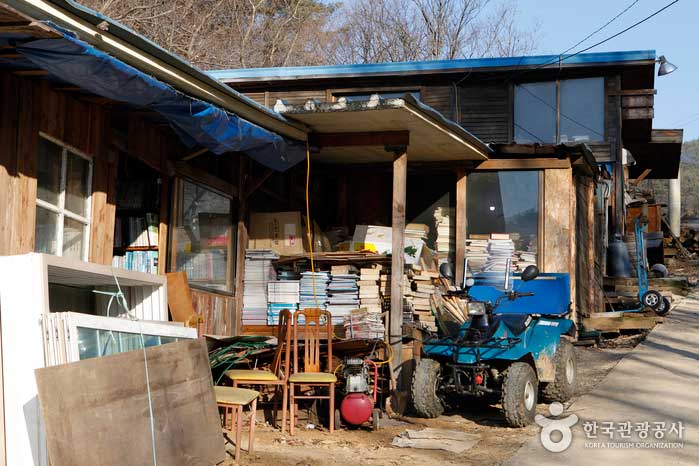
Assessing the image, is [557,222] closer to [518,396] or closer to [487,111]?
[487,111]

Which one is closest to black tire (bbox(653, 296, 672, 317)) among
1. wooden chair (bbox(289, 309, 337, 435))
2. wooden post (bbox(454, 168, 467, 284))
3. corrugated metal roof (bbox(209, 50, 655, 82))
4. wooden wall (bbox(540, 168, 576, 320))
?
wooden wall (bbox(540, 168, 576, 320))

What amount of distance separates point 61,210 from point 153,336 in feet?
4.77

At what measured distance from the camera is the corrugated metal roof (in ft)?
47.8

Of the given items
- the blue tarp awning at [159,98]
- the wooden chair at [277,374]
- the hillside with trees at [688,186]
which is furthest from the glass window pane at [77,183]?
the hillside with trees at [688,186]

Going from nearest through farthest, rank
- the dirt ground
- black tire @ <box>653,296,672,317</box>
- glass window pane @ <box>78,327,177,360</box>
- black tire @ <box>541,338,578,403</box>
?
glass window pane @ <box>78,327,177,360</box>
the dirt ground
black tire @ <box>541,338,578,403</box>
black tire @ <box>653,296,672,317</box>

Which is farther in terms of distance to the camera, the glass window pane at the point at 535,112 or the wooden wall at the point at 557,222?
the glass window pane at the point at 535,112

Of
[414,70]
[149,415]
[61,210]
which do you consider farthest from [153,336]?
[414,70]

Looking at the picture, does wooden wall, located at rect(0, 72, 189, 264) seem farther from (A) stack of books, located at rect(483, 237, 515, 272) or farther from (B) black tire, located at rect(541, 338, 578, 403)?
(A) stack of books, located at rect(483, 237, 515, 272)

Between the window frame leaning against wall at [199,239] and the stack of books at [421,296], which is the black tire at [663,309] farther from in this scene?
the window frame leaning against wall at [199,239]

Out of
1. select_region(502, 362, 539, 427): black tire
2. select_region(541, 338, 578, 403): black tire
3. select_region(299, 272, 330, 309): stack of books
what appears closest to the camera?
select_region(502, 362, 539, 427): black tire

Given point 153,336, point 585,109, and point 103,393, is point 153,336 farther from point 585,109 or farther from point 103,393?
point 585,109

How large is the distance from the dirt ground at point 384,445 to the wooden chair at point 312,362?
33 centimetres

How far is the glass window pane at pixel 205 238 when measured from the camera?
373 inches

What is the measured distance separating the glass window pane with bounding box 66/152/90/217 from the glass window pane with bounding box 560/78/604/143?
9591 mm
